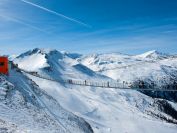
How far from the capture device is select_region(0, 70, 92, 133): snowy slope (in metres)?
41.2

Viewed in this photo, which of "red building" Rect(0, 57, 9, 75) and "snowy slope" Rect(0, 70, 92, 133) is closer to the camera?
"snowy slope" Rect(0, 70, 92, 133)

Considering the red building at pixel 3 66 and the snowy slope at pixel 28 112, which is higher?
the red building at pixel 3 66

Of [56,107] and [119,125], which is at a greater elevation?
[56,107]

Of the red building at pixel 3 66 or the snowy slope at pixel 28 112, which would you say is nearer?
the snowy slope at pixel 28 112

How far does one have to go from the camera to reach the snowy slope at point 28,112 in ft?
135

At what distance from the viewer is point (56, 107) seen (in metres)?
64.1

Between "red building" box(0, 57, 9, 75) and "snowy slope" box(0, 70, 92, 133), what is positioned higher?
"red building" box(0, 57, 9, 75)

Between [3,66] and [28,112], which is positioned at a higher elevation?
[3,66]

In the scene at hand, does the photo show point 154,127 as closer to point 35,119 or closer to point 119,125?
point 119,125

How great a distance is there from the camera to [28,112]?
48.8m

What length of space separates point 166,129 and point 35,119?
237 feet

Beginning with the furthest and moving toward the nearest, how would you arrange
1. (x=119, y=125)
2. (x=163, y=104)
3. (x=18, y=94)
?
1. (x=163, y=104)
2. (x=119, y=125)
3. (x=18, y=94)

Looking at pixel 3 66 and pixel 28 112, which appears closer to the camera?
pixel 28 112

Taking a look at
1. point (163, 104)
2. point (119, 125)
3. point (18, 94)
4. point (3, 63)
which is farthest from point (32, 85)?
point (163, 104)
